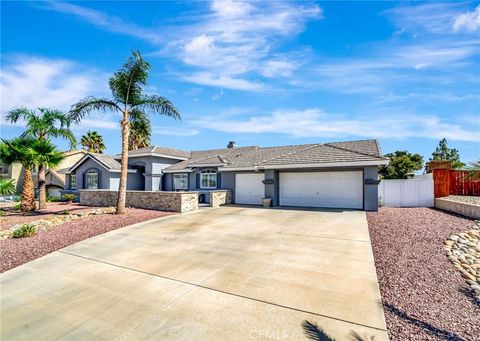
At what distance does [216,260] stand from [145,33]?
1107 cm

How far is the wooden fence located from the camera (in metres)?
15.6

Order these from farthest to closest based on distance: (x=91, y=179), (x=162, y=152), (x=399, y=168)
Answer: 1. (x=399, y=168)
2. (x=91, y=179)
3. (x=162, y=152)

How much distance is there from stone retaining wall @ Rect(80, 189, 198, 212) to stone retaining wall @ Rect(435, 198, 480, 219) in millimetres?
13866

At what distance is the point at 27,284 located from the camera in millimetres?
6020

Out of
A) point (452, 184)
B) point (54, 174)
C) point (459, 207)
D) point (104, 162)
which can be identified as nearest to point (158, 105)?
point (104, 162)

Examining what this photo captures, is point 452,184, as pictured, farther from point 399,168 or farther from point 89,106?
point 89,106

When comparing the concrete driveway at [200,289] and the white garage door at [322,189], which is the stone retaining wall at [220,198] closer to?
the white garage door at [322,189]

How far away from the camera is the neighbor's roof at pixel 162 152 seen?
23.3 m

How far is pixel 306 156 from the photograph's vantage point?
16578mm

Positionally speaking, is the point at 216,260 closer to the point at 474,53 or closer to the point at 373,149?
the point at 474,53

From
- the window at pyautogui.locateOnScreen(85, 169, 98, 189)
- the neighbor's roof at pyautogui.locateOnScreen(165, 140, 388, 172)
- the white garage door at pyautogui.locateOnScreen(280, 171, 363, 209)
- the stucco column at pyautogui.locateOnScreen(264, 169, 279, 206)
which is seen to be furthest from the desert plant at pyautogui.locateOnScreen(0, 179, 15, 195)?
the white garage door at pyautogui.locateOnScreen(280, 171, 363, 209)

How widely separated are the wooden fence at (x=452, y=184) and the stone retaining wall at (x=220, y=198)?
44.0ft

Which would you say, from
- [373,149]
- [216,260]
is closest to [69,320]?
[216,260]

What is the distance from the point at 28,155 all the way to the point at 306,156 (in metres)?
18.0
